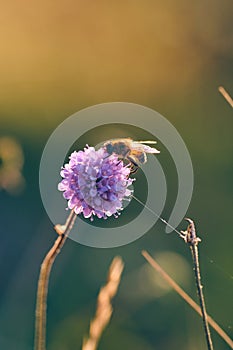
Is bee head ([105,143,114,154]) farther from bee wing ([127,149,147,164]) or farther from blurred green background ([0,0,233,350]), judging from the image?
blurred green background ([0,0,233,350])

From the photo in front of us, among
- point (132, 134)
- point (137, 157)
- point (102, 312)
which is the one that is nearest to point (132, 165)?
point (137, 157)

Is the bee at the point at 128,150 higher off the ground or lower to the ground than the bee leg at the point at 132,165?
higher

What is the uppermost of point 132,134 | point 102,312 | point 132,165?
point 132,165

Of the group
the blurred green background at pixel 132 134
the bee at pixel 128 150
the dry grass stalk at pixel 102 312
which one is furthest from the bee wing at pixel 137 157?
the blurred green background at pixel 132 134

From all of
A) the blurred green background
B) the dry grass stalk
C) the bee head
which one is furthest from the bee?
the blurred green background

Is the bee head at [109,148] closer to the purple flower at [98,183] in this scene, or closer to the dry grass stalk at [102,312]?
the purple flower at [98,183]

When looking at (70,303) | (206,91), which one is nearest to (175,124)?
(206,91)

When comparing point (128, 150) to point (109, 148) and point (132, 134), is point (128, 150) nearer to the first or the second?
point (109, 148)

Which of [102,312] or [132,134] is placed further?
[132,134]
